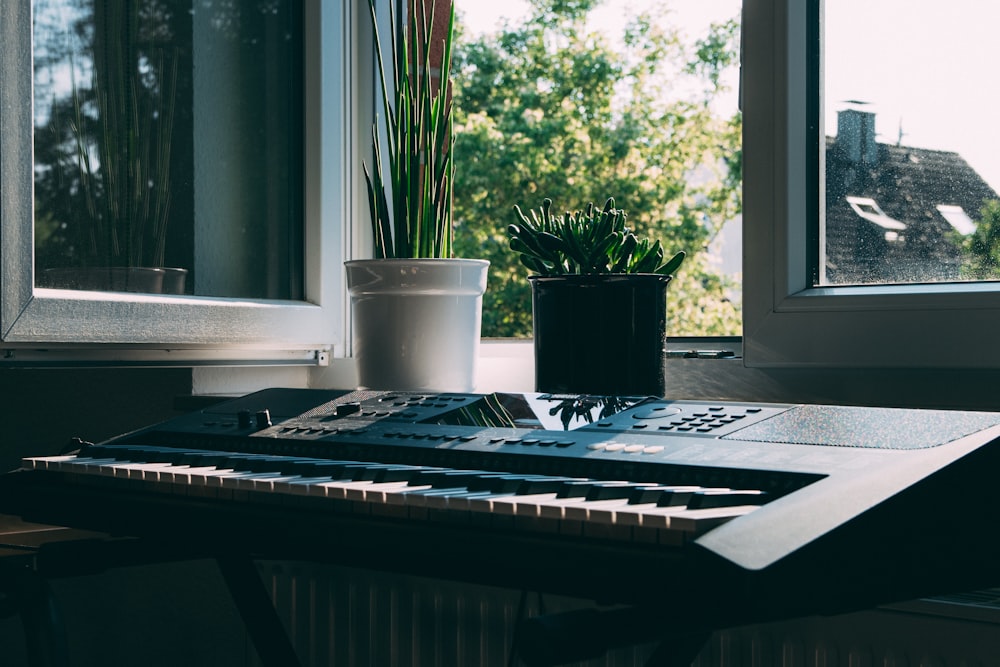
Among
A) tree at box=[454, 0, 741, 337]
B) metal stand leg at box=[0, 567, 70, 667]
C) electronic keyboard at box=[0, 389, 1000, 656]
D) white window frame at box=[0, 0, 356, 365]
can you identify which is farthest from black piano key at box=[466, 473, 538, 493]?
tree at box=[454, 0, 741, 337]

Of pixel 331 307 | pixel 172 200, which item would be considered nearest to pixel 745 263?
pixel 331 307

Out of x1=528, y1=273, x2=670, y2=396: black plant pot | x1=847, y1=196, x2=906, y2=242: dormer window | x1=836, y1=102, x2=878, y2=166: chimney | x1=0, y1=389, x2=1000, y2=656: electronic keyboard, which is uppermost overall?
x1=836, y1=102, x2=878, y2=166: chimney

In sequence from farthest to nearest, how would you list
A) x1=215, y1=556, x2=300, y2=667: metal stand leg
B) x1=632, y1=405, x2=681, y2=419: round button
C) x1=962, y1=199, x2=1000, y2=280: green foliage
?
x1=962, y1=199, x2=1000, y2=280: green foliage, x1=215, y1=556, x2=300, y2=667: metal stand leg, x1=632, y1=405, x2=681, y2=419: round button

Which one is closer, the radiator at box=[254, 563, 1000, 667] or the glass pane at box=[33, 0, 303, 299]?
the radiator at box=[254, 563, 1000, 667]

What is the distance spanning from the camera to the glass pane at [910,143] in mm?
1163

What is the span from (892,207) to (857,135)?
10 cm

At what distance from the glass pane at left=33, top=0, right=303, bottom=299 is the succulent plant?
439 mm

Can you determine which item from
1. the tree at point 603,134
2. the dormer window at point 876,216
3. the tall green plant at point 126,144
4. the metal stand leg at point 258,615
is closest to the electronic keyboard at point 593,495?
the metal stand leg at point 258,615

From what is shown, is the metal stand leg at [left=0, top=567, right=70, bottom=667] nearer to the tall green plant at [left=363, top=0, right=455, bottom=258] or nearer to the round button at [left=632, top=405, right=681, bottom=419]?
the round button at [left=632, top=405, right=681, bottom=419]

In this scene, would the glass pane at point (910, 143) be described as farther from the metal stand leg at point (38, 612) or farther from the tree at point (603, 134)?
the tree at point (603, 134)

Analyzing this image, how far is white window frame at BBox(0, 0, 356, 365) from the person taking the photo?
1048 mm

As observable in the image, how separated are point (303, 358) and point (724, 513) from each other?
102 centimetres

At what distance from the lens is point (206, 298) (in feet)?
4.32

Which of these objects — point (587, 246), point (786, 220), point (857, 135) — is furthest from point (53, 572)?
point (857, 135)
